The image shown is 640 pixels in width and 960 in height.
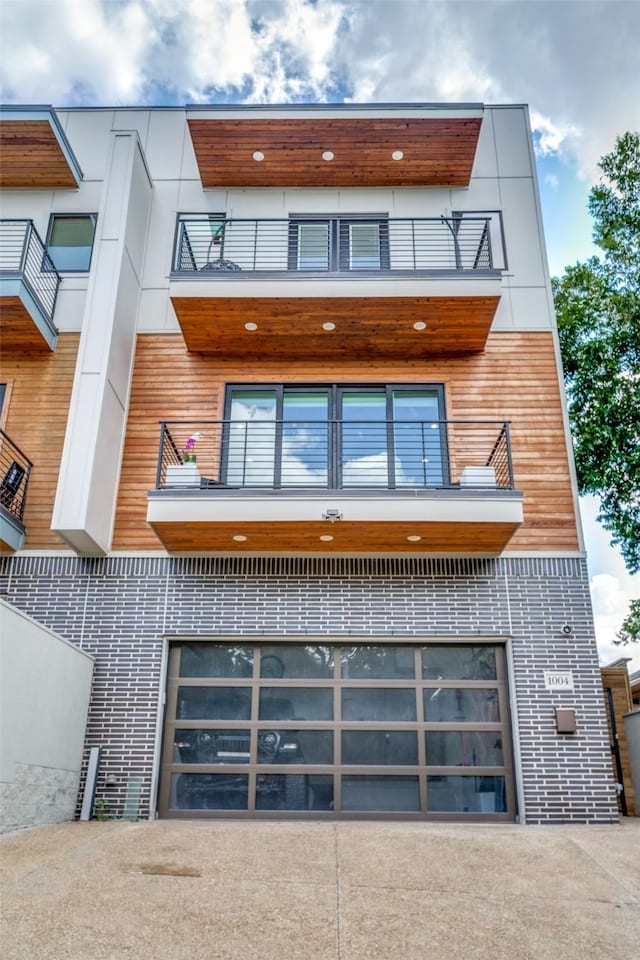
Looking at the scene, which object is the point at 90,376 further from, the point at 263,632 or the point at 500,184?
the point at 500,184

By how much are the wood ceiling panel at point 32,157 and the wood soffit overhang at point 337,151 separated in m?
2.14

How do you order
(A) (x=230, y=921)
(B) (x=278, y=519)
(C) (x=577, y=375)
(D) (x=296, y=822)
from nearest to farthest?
(A) (x=230, y=921)
(D) (x=296, y=822)
(B) (x=278, y=519)
(C) (x=577, y=375)

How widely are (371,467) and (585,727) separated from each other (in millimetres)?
4078

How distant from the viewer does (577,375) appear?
38.5ft

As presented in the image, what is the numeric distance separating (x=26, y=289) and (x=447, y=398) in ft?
19.3

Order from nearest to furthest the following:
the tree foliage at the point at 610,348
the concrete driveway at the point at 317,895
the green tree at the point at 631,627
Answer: the concrete driveway at the point at 317,895
the green tree at the point at 631,627
the tree foliage at the point at 610,348

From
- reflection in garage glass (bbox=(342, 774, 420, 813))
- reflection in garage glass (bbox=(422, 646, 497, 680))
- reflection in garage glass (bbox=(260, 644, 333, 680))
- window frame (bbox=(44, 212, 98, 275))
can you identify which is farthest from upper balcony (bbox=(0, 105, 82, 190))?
reflection in garage glass (bbox=(342, 774, 420, 813))

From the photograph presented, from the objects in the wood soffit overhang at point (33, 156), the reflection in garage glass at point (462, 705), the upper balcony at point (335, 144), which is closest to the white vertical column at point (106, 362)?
the wood soffit overhang at point (33, 156)

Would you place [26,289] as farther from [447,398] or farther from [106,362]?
[447,398]

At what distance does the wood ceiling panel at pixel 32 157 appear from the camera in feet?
33.4

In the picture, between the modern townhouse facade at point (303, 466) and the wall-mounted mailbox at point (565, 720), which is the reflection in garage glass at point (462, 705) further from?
the wall-mounted mailbox at point (565, 720)

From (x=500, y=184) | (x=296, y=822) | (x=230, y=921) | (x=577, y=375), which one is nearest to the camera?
(x=230, y=921)

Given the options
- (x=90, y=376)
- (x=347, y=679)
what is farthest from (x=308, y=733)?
(x=90, y=376)

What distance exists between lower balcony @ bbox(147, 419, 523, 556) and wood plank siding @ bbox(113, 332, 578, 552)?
332 mm
